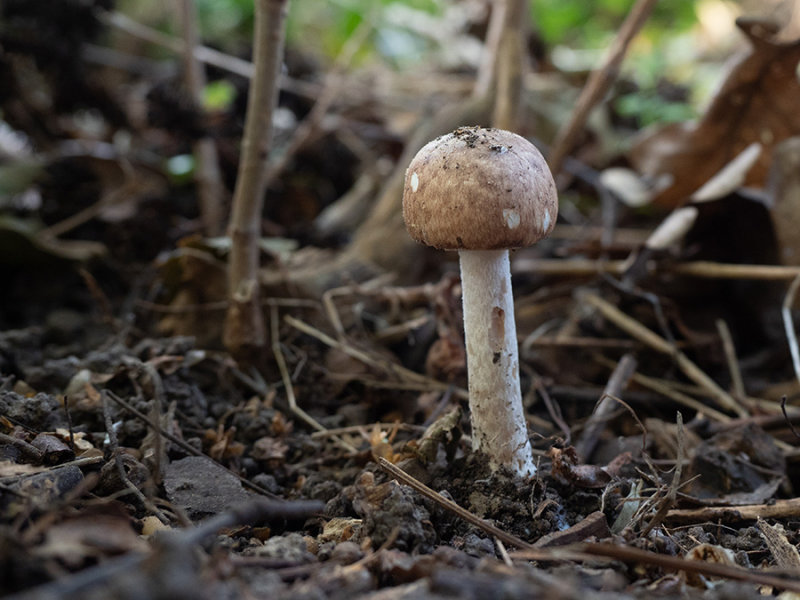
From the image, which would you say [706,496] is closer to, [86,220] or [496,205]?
[496,205]

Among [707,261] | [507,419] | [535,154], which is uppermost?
[535,154]

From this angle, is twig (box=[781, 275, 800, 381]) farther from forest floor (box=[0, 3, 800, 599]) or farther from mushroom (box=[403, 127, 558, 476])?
mushroom (box=[403, 127, 558, 476])

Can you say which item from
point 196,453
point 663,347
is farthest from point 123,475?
point 663,347

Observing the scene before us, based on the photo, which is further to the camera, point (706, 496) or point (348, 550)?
point (706, 496)

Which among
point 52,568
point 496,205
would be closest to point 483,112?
point 496,205

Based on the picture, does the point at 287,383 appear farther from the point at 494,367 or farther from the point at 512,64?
the point at 512,64

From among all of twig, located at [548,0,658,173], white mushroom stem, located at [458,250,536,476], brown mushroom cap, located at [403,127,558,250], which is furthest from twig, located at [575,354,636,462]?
twig, located at [548,0,658,173]
